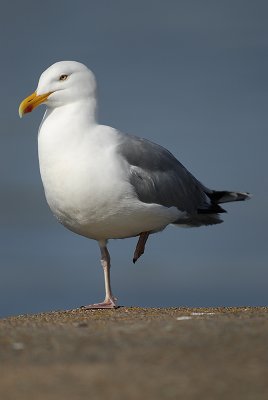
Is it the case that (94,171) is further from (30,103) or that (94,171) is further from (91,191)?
(30,103)

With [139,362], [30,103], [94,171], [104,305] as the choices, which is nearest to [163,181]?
[94,171]

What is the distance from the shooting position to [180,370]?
17.1ft

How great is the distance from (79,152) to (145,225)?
4.43ft

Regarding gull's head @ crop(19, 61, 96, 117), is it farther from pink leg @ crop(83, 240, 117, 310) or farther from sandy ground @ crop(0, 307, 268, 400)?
sandy ground @ crop(0, 307, 268, 400)

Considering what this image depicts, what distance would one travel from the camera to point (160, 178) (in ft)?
36.6

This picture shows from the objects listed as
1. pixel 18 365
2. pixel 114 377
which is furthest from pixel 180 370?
pixel 18 365

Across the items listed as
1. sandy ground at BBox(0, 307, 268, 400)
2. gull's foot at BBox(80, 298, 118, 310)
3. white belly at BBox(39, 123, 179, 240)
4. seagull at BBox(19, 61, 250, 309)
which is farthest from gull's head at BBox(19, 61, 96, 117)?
sandy ground at BBox(0, 307, 268, 400)

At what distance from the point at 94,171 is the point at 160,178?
1341 mm

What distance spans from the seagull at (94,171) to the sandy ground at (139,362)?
3.10 metres

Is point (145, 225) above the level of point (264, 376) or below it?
above

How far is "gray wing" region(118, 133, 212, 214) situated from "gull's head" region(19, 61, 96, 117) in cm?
86

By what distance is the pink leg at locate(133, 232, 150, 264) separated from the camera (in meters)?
11.4

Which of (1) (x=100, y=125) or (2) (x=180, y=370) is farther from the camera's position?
(1) (x=100, y=125)

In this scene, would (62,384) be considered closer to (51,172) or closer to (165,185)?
(51,172)
